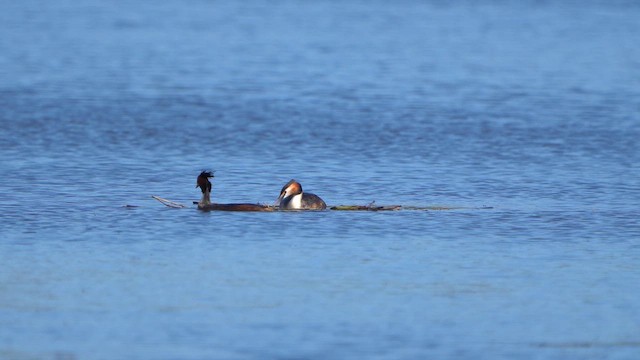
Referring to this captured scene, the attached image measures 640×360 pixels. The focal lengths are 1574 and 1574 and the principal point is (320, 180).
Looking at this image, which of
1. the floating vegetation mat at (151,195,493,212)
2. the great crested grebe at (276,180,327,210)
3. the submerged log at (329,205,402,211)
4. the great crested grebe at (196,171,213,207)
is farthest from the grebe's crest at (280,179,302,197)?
the great crested grebe at (196,171,213,207)

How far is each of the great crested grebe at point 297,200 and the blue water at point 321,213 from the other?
0.16 metres

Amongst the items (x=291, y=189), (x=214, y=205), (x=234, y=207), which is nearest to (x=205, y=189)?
(x=214, y=205)

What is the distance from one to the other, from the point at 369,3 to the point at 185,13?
49.9ft

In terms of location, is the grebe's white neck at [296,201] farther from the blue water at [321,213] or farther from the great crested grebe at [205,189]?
the great crested grebe at [205,189]

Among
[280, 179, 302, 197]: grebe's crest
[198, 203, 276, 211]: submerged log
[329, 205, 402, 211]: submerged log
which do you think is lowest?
[329, 205, 402, 211]: submerged log

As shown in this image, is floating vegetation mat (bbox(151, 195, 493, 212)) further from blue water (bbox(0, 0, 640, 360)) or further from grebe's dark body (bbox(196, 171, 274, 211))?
blue water (bbox(0, 0, 640, 360))

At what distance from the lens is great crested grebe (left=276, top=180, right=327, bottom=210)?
1442 centimetres

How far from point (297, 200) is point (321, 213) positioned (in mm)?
250

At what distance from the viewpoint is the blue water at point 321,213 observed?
10109 mm

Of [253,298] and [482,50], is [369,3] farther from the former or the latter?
[253,298]

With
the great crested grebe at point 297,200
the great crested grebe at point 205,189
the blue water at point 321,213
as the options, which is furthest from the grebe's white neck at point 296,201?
the great crested grebe at point 205,189

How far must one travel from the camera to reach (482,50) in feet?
134

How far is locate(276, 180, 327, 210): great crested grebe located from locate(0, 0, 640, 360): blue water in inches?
6.2

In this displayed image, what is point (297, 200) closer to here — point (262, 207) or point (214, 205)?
point (262, 207)
